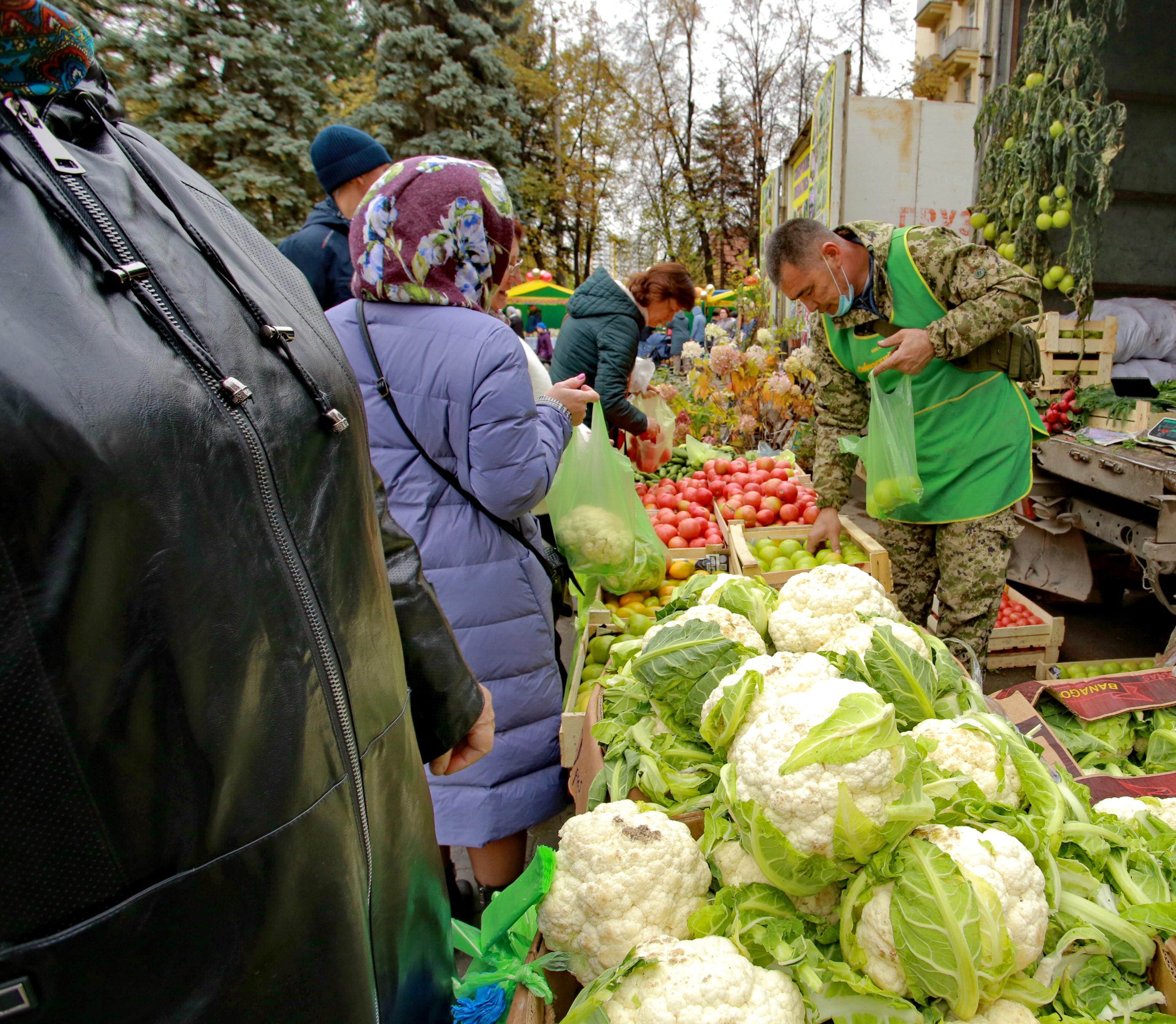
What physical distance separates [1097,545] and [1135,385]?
1.24m

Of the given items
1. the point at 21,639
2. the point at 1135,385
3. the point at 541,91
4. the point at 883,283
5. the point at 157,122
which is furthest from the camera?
the point at 541,91

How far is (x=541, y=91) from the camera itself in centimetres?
1691

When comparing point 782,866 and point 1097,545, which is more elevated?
point 782,866

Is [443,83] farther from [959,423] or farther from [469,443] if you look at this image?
[469,443]

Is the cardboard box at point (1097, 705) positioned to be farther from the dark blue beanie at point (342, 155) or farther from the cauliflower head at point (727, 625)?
the dark blue beanie at point (342, 155)

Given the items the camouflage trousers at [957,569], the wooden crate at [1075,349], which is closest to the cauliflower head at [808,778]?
the camouflage trousers at [957,569]

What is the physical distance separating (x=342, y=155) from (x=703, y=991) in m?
3.24

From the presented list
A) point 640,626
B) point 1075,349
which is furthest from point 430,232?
point 1075,349

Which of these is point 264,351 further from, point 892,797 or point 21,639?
point 892,797

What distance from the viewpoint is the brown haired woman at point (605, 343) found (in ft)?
12.8

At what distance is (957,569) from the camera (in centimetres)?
286

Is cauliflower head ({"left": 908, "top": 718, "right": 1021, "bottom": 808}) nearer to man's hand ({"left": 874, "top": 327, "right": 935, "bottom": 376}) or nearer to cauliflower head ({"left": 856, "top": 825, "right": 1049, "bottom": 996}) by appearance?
cauliflower head ({"left": 856, "top": 825, "right": 1049, "bottom": 996})

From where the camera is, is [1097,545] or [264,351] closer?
[264,351]

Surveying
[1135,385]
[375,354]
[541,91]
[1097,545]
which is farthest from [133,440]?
[541,91]
